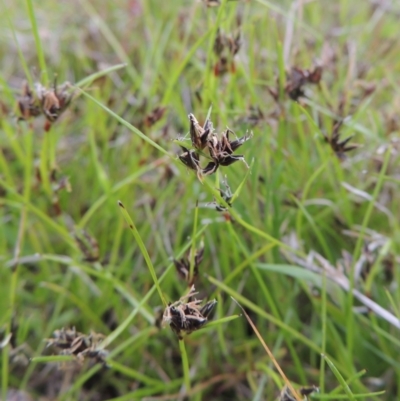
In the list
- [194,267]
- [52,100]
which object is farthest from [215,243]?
[52,100]

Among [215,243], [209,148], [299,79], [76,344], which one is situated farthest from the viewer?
[215,243]

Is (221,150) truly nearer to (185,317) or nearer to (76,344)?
(185,317)

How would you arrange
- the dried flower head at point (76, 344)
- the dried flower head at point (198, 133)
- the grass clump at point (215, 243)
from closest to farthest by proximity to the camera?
the dried flower head at point (198, 133) → the dried flower head at point (76, 344) → the grass clump at point (215, 243)

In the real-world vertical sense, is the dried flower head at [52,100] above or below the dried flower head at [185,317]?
above

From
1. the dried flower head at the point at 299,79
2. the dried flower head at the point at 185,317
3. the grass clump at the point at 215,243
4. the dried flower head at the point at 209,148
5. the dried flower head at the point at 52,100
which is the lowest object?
the grass clump at the point at 215,243

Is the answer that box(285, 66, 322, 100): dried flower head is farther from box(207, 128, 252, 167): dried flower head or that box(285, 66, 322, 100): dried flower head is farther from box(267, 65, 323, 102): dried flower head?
box(207, 128, 252, 167): dried flower head

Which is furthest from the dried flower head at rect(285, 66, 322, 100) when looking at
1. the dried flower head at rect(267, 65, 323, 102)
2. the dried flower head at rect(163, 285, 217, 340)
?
the dried flower head at rect(163, 285, 217, 340)

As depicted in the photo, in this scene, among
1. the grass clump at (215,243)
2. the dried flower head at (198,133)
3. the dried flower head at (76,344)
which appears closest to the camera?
the dried flower head at (198,133)

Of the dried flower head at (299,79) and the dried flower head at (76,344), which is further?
the dried flower head at (299,79)

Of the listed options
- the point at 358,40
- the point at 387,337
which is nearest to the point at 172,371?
the point at 387,337

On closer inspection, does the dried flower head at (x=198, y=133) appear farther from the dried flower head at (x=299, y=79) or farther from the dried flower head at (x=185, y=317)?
the dried flower head at (x=299, y=79)

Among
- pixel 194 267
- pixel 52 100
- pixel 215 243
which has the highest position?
pixel 52 100

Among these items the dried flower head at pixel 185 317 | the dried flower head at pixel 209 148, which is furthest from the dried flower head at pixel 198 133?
the dried flower head at pixel 185 317

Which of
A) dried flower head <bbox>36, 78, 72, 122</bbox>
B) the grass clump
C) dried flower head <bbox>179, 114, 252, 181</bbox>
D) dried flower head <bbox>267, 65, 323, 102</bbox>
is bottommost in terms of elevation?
the grass clump
